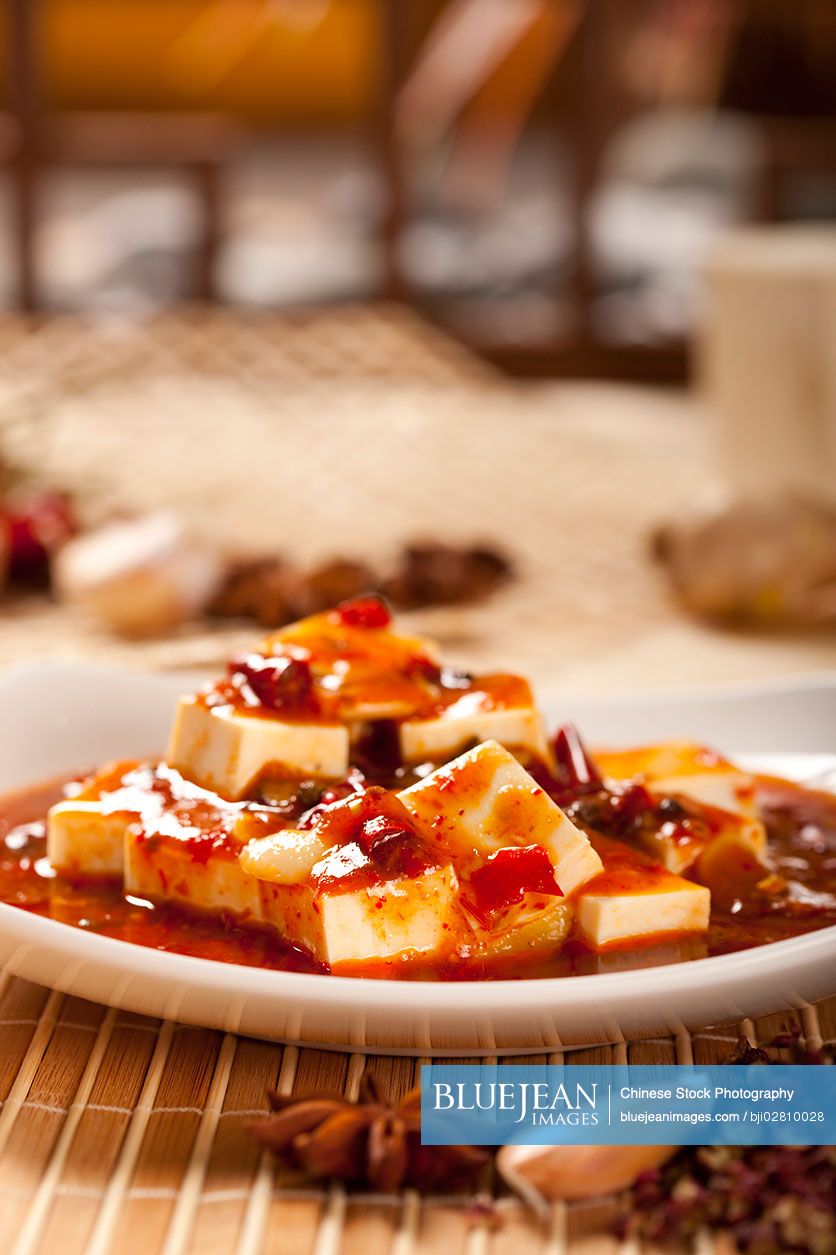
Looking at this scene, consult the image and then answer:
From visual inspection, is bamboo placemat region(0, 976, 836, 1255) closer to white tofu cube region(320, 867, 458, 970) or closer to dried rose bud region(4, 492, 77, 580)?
white tofu cube region(320, 867, 458, 970)

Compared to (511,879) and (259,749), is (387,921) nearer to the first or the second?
(511,879)

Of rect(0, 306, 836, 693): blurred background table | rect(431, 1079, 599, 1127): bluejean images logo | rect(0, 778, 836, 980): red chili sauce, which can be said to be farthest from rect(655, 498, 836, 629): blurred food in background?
rect(431, 1079, 599, 1127): bluejean images logo

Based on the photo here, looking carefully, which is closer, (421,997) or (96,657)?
(421,997)

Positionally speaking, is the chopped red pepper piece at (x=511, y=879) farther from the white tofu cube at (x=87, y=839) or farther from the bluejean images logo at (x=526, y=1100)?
the white tofu cube at (x=87, y=839)

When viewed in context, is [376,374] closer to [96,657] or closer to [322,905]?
[96,657]

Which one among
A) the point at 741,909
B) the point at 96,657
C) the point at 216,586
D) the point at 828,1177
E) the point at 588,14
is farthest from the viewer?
the point at 588,14

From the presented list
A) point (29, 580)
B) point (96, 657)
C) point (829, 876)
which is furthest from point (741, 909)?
point (29, 580)

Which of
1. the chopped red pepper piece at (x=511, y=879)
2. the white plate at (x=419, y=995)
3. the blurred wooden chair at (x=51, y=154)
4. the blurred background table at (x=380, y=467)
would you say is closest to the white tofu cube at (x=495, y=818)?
the chopped red pepper piece at (x=511, y=879)
